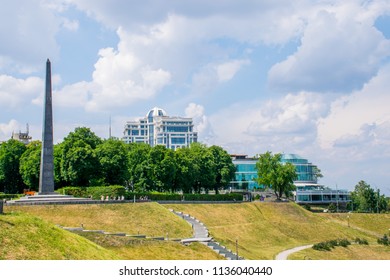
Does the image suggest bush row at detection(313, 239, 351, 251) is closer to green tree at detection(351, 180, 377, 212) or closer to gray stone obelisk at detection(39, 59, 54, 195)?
gray stone obelisk at detection(39, 59, 54, 195)

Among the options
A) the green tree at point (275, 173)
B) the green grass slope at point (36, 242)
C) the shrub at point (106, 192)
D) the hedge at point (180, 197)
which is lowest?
the green grass slope at point (36, 242)

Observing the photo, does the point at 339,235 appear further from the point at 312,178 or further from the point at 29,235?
the point at 312,178

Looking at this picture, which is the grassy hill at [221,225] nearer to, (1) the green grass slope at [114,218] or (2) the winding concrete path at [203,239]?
(1) the green grass slope at [114,218]

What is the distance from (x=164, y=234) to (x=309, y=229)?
1378 inches

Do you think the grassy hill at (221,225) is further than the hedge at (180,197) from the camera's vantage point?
No

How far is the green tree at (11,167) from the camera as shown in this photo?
94444mm

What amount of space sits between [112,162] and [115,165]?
763 mm

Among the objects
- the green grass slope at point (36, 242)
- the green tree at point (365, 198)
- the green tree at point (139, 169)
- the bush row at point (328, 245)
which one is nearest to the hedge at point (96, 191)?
the green tree at point (139, 169)

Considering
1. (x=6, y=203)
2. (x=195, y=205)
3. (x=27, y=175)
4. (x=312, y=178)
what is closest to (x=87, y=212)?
(x=6, y=203)

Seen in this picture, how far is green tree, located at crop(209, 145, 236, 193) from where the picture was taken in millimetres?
107812

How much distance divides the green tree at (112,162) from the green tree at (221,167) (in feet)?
89.8

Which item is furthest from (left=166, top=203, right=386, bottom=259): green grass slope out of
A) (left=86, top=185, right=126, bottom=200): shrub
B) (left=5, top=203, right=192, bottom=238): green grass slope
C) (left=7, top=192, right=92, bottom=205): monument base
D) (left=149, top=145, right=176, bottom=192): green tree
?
(left=7, top=192, right=92, bottom=205): monument base

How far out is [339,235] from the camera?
8375 cm
